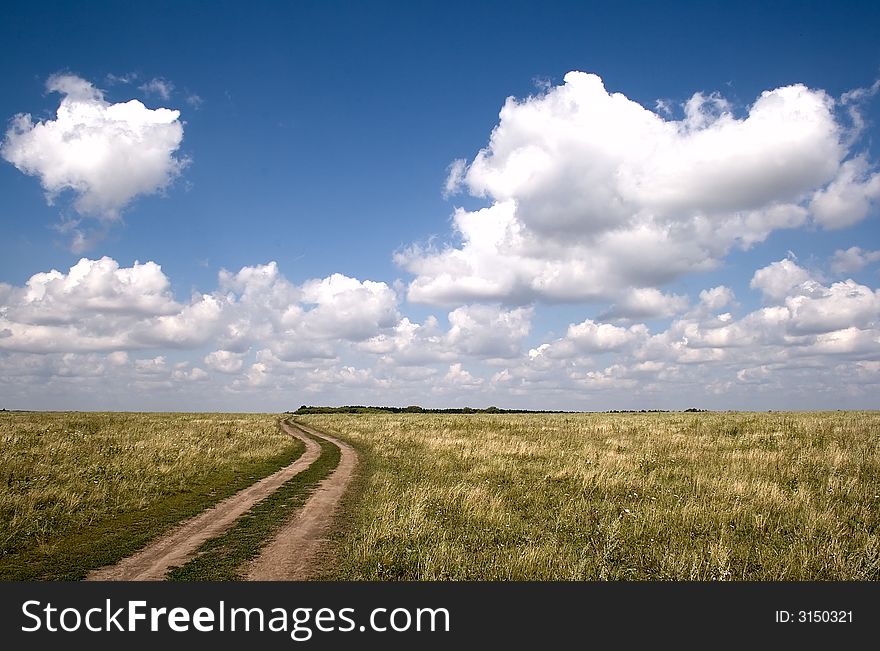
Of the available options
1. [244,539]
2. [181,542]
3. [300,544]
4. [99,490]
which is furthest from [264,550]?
[99,490]

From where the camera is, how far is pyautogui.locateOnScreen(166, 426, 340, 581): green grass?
28.7 ft

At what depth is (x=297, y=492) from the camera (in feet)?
53.9

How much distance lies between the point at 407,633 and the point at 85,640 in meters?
3.98

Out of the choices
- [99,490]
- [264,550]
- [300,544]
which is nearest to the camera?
[264,550]

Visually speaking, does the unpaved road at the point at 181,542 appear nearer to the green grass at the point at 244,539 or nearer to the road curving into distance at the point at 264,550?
the road curving into distance at the point at 264,550

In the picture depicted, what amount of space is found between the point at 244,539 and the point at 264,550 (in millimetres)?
1122

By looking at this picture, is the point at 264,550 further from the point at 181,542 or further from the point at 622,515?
the point at 622,515

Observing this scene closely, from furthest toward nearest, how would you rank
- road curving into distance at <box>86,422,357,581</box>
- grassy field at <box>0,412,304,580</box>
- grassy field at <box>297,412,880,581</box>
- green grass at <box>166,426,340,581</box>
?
grassy field at <box>0,412,304,580</box> → grassy field at <box>297,412,880,581</box> → road curving into distance at <box>86,422,357,581</box> → green grass at <box>166,426,340,581</box>

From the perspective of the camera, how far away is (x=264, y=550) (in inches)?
396

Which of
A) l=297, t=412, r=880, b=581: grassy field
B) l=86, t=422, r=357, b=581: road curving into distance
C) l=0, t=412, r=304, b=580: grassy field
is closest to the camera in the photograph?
l=86, t=422, r=357, b=581: road curving into distance

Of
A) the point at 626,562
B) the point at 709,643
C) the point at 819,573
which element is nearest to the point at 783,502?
the point at 819,573

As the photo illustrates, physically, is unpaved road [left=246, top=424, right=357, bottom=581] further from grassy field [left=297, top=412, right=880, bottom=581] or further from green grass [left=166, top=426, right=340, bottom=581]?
grassy field [left=297, top=412, right=880, bottom=581]

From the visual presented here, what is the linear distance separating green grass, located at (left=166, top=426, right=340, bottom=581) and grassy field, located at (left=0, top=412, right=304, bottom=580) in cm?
168

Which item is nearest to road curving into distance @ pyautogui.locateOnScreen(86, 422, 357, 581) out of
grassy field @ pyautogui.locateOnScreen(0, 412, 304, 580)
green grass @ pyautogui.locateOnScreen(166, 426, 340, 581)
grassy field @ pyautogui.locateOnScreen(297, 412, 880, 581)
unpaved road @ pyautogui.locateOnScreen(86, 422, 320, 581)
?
unpaved road @ pyautogui.locateOnScreen(86, 422, 320, 581)
